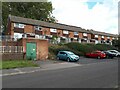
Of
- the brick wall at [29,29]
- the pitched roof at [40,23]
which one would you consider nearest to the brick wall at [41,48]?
the pitched roof at [40,23]

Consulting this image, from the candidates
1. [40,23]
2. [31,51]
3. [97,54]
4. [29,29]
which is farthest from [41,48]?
[40,23]

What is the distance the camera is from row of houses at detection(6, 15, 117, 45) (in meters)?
61.3

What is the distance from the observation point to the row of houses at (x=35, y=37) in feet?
118

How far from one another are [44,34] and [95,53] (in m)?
22.4

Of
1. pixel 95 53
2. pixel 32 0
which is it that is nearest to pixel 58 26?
pixel 32 0

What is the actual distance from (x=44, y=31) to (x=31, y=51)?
Result: 31907 mm

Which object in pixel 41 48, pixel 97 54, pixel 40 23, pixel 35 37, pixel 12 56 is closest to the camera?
pixel 12 56

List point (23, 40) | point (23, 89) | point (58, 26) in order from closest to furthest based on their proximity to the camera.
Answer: point (23, 89) → point (23, 40) → point (58, 26)

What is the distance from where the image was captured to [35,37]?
62.3 meters

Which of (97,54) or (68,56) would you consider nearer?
(68,56)

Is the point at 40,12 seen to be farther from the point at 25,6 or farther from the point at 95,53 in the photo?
the point at 95,53

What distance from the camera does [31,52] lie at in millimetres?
36938

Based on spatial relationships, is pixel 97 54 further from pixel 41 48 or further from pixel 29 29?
pixel 29 29

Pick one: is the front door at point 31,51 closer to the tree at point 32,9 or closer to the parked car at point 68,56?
the parked car at point 68,56
